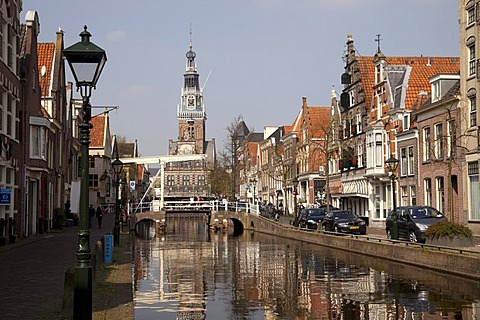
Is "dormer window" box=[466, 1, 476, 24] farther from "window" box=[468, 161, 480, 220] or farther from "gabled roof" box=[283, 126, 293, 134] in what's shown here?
"gabled roof" box=[283, 126, 293, 134]

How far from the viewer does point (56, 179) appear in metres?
49.1

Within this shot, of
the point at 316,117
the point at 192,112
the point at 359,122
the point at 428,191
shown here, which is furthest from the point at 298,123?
the point at 192,112

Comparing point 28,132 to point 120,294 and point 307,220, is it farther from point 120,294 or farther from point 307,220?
point 120,294

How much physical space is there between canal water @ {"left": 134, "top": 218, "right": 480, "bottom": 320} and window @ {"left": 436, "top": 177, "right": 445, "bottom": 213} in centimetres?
1488

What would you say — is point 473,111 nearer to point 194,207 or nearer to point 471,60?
point 471,60

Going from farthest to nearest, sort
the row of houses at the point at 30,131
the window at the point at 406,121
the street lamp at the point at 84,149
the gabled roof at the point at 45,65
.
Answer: the gabled roof at the point at 45,65
the window at the point at 406,121
the row of houses at the point at 30,131
the street lamp at the point at 84,149

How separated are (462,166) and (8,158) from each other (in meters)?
24.1

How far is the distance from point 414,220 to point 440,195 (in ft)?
40.4

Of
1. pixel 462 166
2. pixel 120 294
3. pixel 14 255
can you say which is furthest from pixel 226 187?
pixel 120 294

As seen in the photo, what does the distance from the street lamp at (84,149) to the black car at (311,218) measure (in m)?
36.5

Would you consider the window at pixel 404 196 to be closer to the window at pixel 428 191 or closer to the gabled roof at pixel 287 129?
the window at pixel 428 191

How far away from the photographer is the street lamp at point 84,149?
10242 mm

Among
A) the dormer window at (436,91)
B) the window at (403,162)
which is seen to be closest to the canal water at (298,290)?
the dormer window at (436,91)

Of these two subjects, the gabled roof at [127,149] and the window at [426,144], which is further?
the gabled roof at [127,149]
